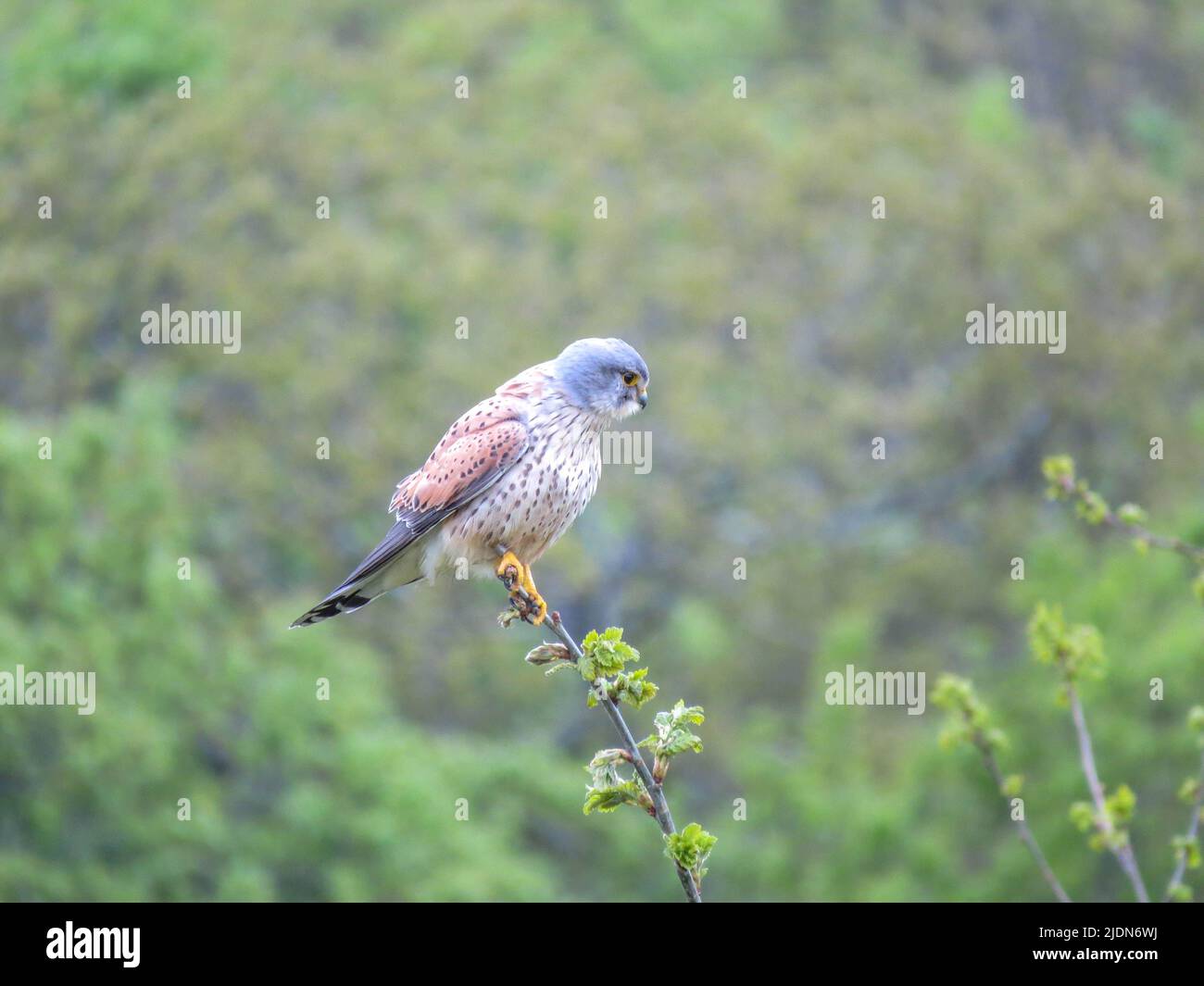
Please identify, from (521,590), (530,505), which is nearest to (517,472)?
(530,505)

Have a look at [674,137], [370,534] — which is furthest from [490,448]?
[674,137]

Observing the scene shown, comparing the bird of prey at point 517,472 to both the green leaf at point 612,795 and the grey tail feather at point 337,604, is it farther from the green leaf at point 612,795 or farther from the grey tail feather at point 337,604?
the green leaf at point 612,795

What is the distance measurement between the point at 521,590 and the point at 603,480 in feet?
45.4

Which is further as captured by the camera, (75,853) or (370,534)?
(370,534)

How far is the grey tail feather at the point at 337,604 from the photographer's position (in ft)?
15.5

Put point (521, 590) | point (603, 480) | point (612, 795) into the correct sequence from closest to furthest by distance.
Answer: point (612, 795), point (521, 590), point (603, 480)

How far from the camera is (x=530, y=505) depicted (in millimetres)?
4848

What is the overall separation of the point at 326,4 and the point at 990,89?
9733 mm

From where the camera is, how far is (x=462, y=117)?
843 inches

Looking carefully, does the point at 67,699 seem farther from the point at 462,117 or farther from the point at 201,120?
the point at 462,117

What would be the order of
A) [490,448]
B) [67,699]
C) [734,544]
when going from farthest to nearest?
[734,544] → [67,699] → [490,448]

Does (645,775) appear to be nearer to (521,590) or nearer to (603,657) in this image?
(603,657)

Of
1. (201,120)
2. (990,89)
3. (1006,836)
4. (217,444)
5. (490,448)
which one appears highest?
(990,89)

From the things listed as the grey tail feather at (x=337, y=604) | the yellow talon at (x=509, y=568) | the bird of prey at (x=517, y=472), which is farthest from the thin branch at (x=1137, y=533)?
the grey tail feather at (x=337, y=604)
